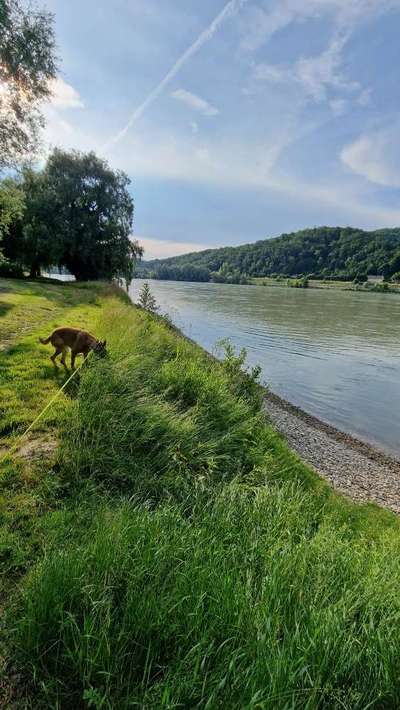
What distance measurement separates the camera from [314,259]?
158125 mm

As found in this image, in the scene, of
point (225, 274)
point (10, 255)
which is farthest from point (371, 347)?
point (225, 274)

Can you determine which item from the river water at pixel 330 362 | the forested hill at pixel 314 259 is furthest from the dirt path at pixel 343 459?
the forested hill at pixel 314 259

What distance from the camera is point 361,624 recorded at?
2.36 meters

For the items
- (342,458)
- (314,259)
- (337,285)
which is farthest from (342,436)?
(314,259)

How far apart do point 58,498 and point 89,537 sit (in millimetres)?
914

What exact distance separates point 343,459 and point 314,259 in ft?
535

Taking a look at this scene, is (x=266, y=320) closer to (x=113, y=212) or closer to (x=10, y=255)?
(x=113, y=212)

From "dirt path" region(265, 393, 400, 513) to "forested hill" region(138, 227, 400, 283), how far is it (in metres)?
133

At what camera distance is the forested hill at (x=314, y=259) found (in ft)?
465

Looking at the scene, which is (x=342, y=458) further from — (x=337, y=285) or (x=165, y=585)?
(x=337, y=285)

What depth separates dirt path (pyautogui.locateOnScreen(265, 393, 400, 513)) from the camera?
7926mm

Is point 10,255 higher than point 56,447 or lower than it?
higher

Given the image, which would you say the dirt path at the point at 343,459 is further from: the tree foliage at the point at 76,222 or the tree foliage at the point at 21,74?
the tree foliage at the point at 76,222

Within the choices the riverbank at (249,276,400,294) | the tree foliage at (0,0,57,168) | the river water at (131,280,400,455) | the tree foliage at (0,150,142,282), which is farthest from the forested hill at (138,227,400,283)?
the tree foliage at (0,0,57,168)
